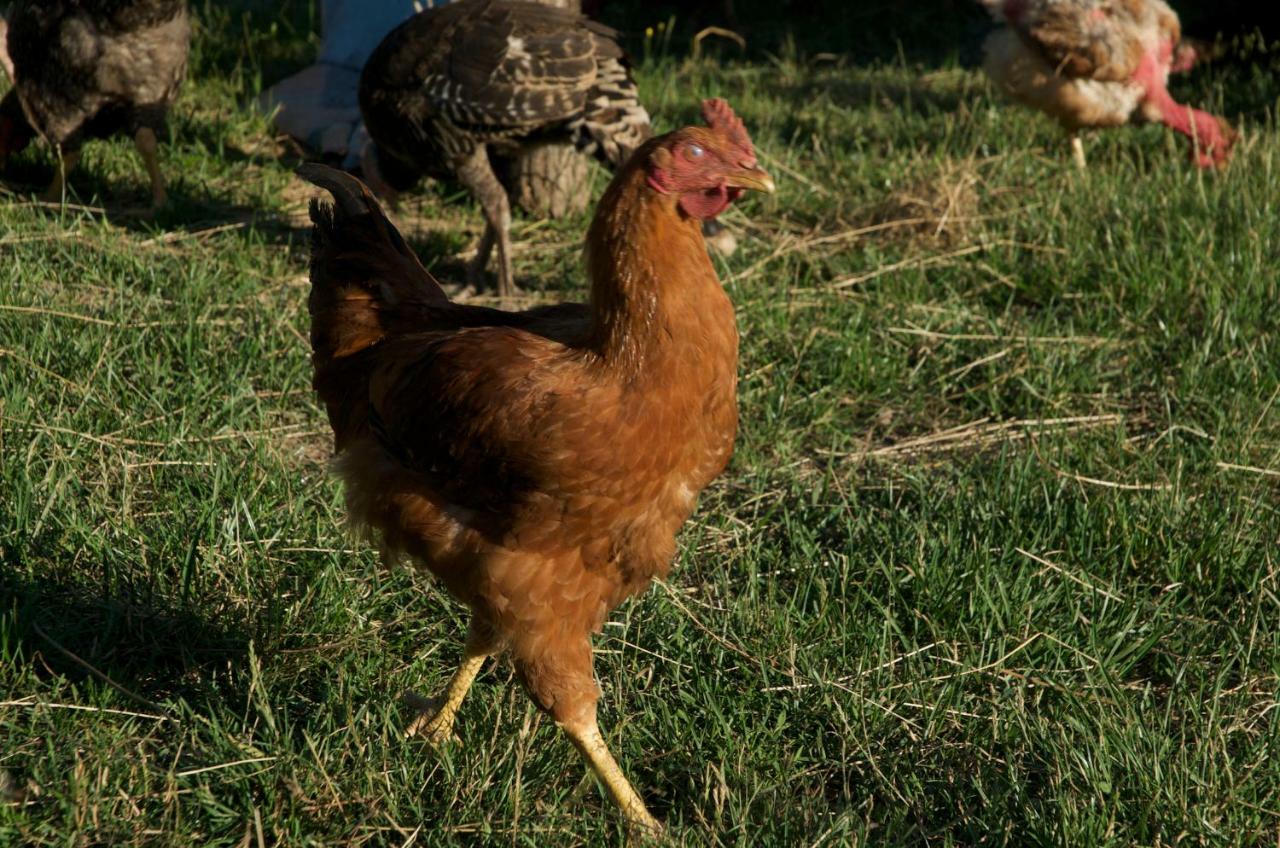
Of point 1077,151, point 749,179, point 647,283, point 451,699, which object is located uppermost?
point 749,179

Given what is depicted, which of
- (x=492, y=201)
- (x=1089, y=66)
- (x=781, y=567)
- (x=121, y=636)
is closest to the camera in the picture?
(x=121, y=636)

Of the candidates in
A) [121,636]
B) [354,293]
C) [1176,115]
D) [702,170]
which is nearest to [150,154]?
[354,293]

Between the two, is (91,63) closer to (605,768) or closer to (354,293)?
(354,293)

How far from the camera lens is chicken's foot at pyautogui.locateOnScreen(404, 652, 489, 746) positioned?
2.97 meters

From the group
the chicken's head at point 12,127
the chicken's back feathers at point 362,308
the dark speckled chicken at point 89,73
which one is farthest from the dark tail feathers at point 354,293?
the chicken's head at point 12,127

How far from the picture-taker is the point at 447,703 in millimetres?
3035

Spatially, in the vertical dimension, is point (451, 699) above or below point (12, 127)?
below

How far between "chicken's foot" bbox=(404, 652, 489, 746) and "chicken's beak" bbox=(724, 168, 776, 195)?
3.99 feet

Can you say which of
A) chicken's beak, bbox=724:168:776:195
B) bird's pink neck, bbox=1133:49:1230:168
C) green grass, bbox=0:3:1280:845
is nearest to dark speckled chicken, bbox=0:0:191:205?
green grass, bbox=0:3:1280:845

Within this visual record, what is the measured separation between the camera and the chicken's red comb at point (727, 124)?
8.68 ft

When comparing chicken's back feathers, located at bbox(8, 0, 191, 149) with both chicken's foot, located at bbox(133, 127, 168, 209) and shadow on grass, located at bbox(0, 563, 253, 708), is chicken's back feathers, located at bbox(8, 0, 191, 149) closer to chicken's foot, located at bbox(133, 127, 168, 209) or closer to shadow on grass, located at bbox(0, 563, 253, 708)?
chicken's foot, located at bbox(133, 127, 168, 209)

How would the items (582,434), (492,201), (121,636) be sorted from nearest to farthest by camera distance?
(582,434) < (121,636) < (492,201)

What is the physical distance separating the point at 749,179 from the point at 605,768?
1.26 meters

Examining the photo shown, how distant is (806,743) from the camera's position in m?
3.00
